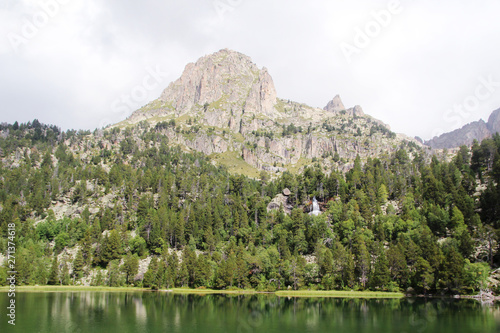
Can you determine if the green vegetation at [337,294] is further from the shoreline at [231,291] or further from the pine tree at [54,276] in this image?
the pine tree at [54,276]

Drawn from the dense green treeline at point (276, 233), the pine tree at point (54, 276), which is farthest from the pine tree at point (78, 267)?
the pine tree at point (54, 276)

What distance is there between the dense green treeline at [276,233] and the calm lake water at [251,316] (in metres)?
22.1

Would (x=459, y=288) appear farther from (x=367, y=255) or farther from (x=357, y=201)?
Answer: (x=357, y=201)

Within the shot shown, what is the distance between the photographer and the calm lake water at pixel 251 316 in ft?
182

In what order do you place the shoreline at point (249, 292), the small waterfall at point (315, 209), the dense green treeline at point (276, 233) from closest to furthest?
the shoreline at point (249, 292), the dense green treeline at point (276, 233), the small waterfall at point (315, 209)

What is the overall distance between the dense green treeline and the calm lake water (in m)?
22.1

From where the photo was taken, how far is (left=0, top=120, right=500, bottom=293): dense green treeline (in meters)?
108

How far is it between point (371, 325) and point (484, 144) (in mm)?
157636

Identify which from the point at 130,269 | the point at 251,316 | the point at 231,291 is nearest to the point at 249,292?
the point at 231,291

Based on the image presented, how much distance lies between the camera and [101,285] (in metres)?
126

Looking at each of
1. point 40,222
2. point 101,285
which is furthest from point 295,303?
point 40,222

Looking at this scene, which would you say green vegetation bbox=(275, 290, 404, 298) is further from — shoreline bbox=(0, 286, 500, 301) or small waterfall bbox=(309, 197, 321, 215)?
small waterfall bbox=(309, 197, 321, 215)

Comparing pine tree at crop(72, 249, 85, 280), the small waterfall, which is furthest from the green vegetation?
pine tree at crop(72, 249, 85, 280)

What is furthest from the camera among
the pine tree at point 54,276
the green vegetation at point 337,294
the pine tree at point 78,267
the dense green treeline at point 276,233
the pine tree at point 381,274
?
the pine tree at point 78,267
